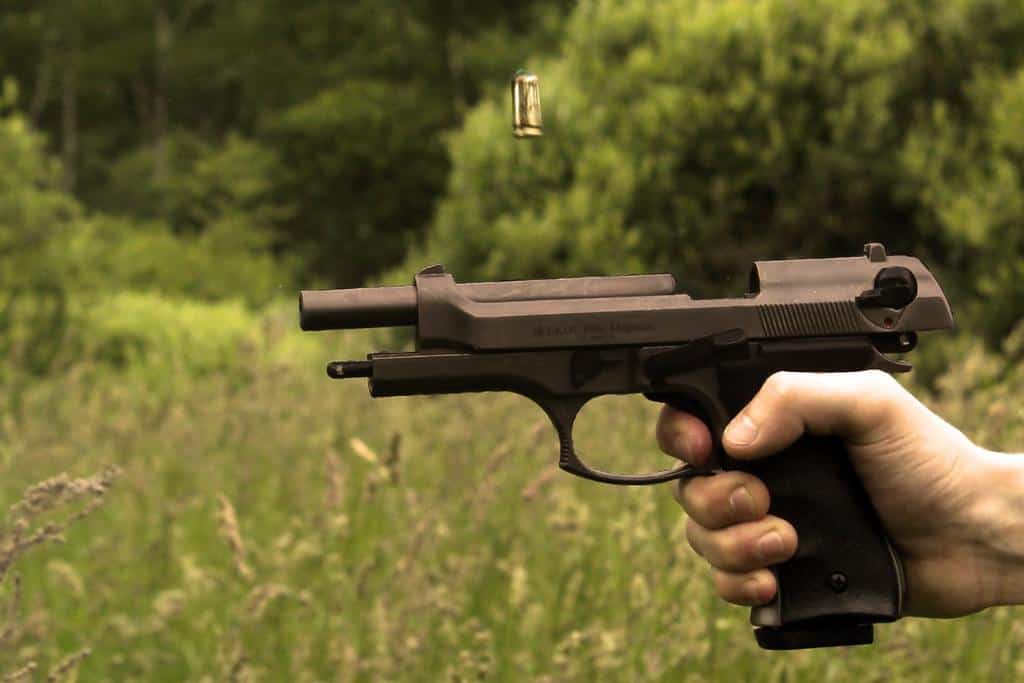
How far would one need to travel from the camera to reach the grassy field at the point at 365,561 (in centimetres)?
272

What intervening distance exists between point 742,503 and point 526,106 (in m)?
0.75

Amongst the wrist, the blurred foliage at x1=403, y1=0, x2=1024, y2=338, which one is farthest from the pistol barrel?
the blurred foliage at x1=403, y1=0, x2=1024, y2=338

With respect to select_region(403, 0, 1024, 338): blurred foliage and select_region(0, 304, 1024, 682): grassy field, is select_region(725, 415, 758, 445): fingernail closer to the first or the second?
select_region(0, 304, 1024, 682): grassy field

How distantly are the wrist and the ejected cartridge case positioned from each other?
0.99m

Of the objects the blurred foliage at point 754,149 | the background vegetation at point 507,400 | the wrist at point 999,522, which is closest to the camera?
the wrist at point 999,522

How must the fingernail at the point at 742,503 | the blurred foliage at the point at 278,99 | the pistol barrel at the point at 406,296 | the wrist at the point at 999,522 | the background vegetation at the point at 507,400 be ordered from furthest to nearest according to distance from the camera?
the blurred foliage at the point at 278,99 < the background vegetation at the point at 507,400 < the wrist at the point at 999,522 < the fingernail at the point at 742,503 < the pistol barrel at the point at 406,296

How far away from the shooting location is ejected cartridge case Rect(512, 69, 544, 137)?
200cm

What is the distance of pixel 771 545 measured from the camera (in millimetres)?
2232

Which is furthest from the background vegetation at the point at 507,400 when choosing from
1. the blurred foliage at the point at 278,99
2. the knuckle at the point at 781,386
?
the blurred foliage at the point at 278,99

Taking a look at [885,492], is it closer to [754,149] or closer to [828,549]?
[828,549]

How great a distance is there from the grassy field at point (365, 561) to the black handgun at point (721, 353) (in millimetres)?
444

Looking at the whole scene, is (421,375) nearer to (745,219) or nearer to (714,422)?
(714,422)

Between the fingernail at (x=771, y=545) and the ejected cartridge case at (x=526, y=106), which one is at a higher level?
the ejected cartridge case at (x=526, y=106)

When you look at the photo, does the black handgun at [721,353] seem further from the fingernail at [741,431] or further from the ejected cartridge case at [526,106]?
the ejected cartridge case at [526,106]
